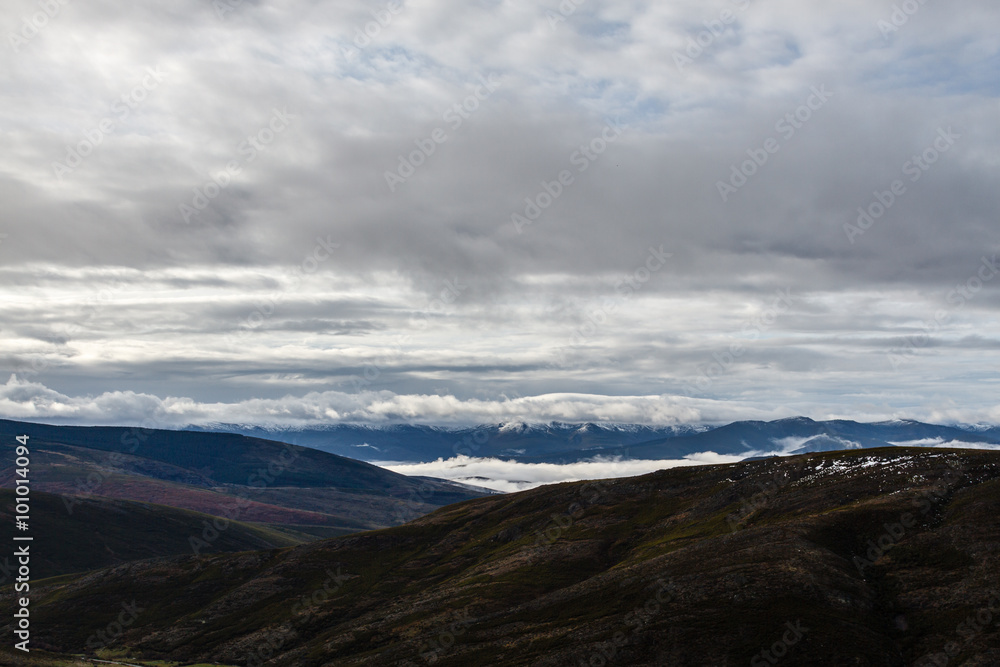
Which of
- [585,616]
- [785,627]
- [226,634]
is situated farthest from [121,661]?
[785,627]

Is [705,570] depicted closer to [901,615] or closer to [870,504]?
[901,615]

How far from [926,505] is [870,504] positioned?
8864 millimetres

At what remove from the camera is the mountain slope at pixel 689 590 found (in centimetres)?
9088

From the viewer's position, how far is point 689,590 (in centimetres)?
10556

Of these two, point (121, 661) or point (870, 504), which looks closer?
point (870, 504)

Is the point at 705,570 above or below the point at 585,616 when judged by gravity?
above

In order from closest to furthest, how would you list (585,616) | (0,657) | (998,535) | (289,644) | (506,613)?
1. (998,535)
2. (585,616)
3. (0,657)
4. (506,613)
5. (289,644)

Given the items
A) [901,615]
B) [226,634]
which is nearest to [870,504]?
[901,615]

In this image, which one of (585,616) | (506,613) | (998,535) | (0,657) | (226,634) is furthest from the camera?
(226,634)

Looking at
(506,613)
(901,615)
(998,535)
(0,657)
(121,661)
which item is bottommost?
(121,661)

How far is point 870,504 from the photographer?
5037 inches

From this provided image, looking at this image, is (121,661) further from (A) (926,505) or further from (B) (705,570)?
(A) (926,505)

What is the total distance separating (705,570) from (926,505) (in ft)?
144

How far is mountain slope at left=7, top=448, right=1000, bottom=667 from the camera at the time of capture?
298 ft
